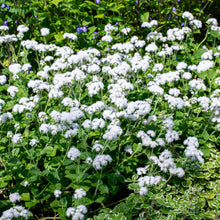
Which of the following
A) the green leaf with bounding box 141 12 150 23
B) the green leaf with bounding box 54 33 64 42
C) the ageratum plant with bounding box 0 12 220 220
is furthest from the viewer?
the green leaf with bounding box 141 12 150 23

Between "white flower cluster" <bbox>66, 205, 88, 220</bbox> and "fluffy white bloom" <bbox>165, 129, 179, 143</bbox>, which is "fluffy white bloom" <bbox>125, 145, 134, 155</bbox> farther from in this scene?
"white flower cluster" <bbox>66, 205, 88, 220</bbox>

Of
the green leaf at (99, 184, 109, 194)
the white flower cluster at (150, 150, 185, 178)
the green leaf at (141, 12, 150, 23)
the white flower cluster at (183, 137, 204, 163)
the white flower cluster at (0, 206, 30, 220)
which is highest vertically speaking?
the green leaf at (141, 12, 150, 23)

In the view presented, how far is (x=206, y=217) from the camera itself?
3023mm

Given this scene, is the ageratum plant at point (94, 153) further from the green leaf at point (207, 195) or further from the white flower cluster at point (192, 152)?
the green leaf at point (207, 195)

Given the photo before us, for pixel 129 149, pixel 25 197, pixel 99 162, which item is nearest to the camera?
pixel 99 162

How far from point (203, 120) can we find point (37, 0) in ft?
13.2

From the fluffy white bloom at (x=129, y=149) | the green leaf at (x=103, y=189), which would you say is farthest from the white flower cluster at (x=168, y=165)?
the green leaf at (x=103, y=189)

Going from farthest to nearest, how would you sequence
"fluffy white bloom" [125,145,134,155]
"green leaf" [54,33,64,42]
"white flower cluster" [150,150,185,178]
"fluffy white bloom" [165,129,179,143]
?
"green leaf" [54,33,64,42] < "fluffy white bloom" [125,145,134,155] < "fluffy white bloom" [165,129,179,143] < "white flower cluster" [150,150,185,178]

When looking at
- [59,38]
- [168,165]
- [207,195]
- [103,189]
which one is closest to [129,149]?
[168,165]

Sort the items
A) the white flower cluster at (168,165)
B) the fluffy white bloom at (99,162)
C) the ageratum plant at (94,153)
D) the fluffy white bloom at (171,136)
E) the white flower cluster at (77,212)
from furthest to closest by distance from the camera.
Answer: the fluffy white bloom at (171,136), the white flower cluster at (168,165), the ageratum plant at (94,153), the fluffy white bloom at (99,162), the white flower cluster at (77,212)

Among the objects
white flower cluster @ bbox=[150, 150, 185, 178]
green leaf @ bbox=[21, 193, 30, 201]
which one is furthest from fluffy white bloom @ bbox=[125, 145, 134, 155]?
green leaf @ bbox=[21, 193, 30, 201]

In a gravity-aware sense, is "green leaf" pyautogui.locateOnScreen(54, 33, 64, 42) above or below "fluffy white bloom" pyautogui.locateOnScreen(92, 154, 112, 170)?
above

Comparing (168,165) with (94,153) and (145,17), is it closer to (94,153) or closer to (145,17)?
(94,153)

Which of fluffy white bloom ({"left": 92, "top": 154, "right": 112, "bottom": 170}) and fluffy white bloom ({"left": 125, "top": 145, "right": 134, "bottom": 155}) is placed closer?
fluffy white bloom ({"left": 92, "top": 154, "right": 112, "bottom": 170})
